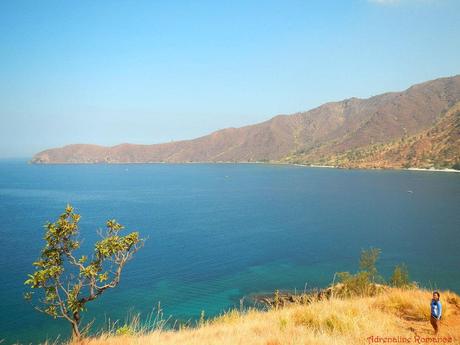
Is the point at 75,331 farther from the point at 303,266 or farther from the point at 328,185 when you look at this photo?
the point at 328,185

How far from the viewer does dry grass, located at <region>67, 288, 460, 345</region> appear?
8.27 m

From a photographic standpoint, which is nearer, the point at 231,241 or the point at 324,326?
the point at 324,326

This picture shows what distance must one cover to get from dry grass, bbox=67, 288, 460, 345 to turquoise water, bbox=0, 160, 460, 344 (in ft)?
59.7

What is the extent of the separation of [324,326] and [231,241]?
59.9m

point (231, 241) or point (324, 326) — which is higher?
point (324, 326)

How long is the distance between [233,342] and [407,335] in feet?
14.8

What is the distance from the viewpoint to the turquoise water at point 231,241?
4134cm

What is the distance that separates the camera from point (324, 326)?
943 centimetres

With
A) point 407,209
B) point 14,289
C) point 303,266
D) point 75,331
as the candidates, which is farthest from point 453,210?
point 75,331

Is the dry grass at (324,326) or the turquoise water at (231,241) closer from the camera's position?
the dry grass at (324,326)

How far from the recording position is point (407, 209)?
9681 centimetres

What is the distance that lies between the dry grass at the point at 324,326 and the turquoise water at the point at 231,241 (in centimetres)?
1821

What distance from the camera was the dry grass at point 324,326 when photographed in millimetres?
8266

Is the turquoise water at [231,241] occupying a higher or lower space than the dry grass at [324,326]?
lower
